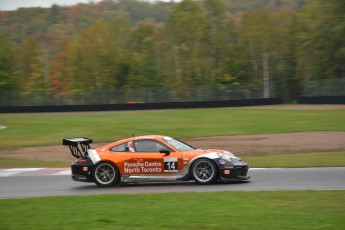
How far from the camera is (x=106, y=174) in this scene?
14242 mm

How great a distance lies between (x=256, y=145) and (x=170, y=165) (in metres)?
11.4

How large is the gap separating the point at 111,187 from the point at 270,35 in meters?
66.0

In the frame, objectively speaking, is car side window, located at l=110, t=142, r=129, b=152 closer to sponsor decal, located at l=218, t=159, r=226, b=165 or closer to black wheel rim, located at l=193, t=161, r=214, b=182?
black wheel rim, located at l=193, t=161, r=214, b=182

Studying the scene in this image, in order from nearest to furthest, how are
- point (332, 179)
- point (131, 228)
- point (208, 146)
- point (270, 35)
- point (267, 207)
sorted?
point (131, 228), point (267, 207), point (332, 179), point (208, 146), point (270, 35)

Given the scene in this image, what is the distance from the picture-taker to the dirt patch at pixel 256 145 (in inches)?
893

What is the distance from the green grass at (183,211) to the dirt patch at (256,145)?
11097mm

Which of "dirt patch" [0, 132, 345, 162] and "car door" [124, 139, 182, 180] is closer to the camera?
"car door" [124, 139, 182, 180]

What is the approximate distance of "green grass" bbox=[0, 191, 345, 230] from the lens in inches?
338

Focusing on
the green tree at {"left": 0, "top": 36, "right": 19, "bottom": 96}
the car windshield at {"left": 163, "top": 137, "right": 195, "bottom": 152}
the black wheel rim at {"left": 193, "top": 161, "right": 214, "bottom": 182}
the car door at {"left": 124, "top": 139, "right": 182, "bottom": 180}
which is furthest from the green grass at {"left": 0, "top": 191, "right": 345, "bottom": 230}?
the green tree at {"left": 0, "top": 36, "right": 19, "bottom": 96}

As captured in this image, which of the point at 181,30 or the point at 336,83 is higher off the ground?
the point at 181,30

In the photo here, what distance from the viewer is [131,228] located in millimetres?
8539

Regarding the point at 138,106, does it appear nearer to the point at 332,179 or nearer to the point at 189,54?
the point at 189,54

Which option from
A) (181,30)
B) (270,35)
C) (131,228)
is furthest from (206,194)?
(181,30)

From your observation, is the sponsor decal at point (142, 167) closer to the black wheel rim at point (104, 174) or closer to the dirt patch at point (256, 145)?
the black wheel rim at point (104, 174)
